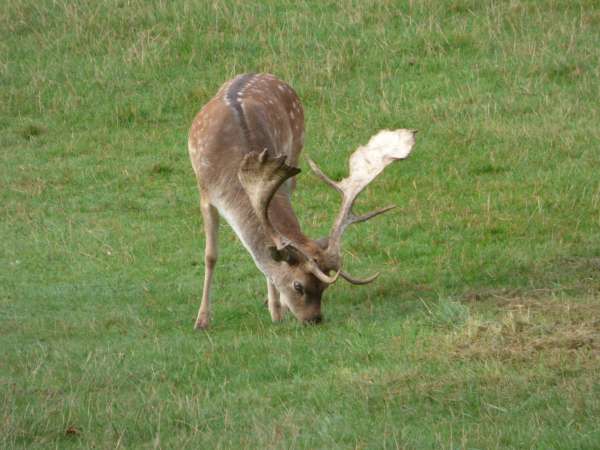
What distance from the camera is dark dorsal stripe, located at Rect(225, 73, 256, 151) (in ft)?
31.1

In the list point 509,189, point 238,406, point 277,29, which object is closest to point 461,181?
point 509,189

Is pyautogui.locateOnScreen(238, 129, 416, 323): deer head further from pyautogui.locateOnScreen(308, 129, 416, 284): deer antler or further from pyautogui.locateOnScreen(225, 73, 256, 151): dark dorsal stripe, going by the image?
pyautogui.locateOnScreen(225, 73, 256, 151): dark dorsal stripe

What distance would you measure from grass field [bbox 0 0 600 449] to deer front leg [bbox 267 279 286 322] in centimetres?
16

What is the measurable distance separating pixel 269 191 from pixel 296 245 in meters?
0.39

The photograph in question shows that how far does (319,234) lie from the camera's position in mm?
11266

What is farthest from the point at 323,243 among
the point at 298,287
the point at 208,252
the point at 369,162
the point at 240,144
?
the point at 208,252

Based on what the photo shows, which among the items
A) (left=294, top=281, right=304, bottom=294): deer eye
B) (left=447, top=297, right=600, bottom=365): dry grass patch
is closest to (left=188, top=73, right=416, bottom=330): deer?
(left=294, top=281, right=304, bottom=294): deer eye

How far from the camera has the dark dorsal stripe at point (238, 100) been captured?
948 centimetres

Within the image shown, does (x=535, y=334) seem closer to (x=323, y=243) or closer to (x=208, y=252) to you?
(x=323, y=243)

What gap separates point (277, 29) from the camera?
1563 centimetres

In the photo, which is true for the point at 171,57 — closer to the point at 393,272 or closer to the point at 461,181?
the point at 461,181

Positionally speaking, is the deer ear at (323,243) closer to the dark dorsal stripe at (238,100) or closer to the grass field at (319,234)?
the grass field at (319,234)

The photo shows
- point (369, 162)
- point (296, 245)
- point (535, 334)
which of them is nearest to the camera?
point (535, 334)

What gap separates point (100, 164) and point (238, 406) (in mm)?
6881
